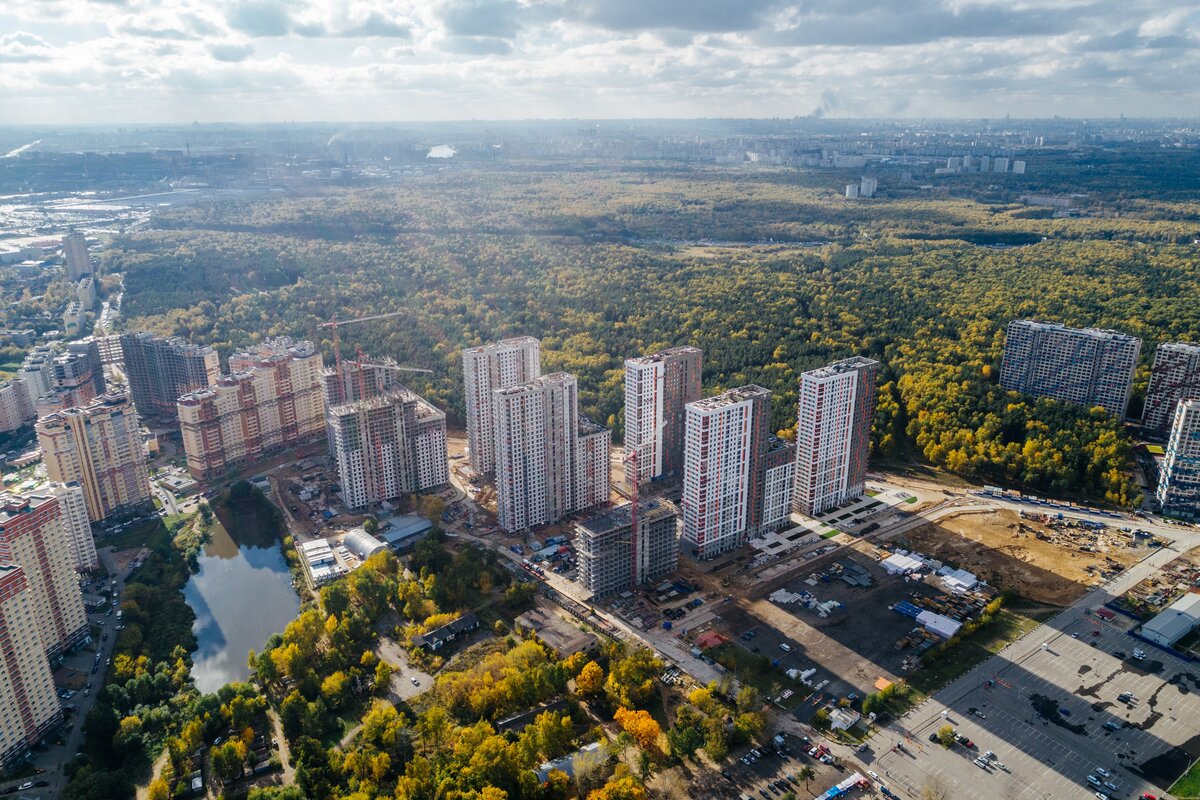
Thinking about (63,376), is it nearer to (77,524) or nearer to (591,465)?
(77,524)

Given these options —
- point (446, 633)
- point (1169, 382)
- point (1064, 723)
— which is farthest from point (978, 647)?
point (1169, 382)

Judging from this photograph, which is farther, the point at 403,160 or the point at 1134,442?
the point at 403,160

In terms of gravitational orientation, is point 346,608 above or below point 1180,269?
below

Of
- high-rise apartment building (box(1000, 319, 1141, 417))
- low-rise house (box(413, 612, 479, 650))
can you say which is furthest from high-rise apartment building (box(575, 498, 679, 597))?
high-rise apartment building (box(1000, 319, 1141, 417))

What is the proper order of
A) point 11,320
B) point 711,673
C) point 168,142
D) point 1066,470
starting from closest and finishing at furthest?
point 711,673 < point 1066,470 < point 11,320 < point 168,142

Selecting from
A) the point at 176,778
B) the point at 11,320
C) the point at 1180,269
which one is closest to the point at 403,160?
the point at 11,320

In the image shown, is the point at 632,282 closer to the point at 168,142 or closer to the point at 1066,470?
the point at 1066,470
